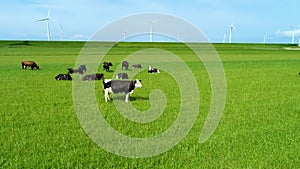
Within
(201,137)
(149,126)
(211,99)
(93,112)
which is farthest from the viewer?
(211,99)

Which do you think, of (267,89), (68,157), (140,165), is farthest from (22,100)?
(267,89)

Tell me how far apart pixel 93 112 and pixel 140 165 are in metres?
5.04

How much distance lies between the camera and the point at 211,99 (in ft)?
48.4

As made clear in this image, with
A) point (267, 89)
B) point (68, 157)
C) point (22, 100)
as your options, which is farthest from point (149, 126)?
point (267, 89)

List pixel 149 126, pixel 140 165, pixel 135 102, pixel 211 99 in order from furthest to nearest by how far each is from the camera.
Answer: pixel 211 99, pixel 135 102, pixel 149 126, pixel 140 165

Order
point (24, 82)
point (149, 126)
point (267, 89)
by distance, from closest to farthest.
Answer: point (149, 126) < point (267, 89) < point (24, 82)

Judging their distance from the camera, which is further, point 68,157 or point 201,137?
point 201,137

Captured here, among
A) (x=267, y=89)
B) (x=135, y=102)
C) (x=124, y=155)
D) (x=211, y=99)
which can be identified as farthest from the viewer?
(x=267, y=89)

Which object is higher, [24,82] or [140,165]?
[24,82]

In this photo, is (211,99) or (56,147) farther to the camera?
(211,99)

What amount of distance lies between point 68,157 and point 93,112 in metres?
4.44

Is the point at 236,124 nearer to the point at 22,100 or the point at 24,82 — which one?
the point at 22,100

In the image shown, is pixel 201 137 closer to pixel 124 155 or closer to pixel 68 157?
pixel 124 155

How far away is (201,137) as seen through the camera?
29.6ft
